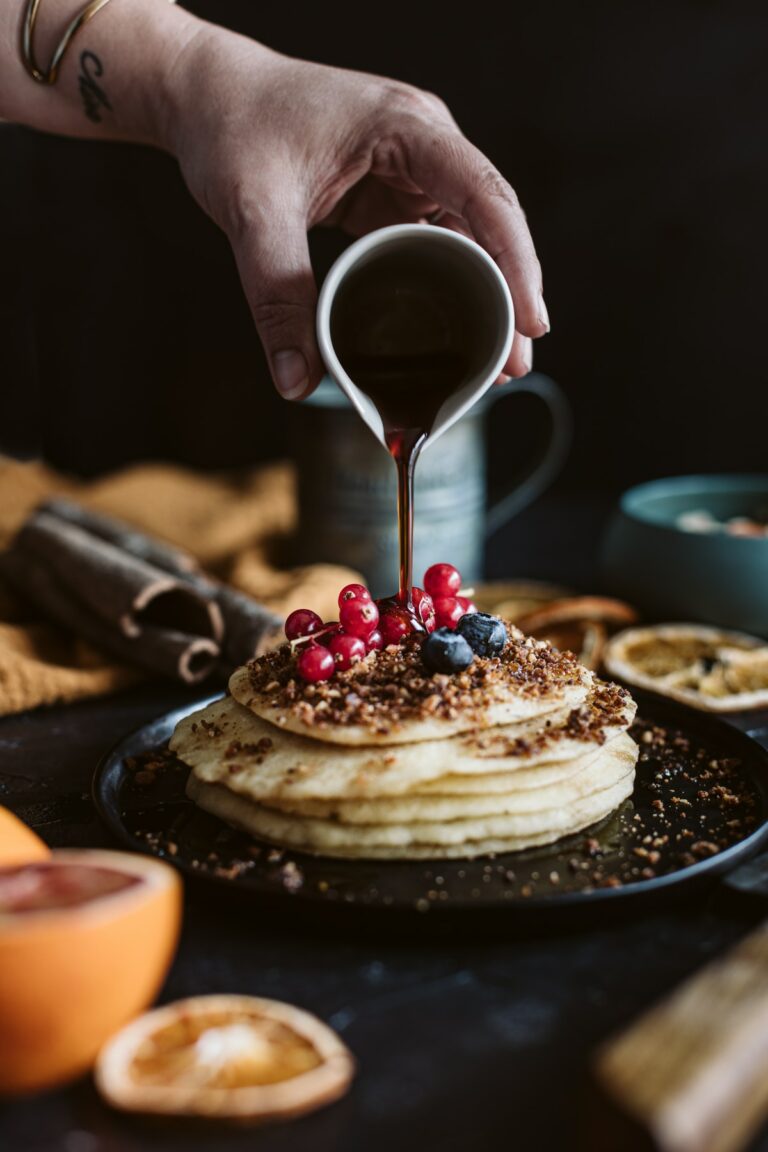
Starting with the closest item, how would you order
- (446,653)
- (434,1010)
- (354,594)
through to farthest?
(434,1010) → (446,653) → (354,594)

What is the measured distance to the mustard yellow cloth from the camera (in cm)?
208

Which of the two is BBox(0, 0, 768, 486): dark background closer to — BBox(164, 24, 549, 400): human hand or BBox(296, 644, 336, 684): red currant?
BBox(164, 24, 549, 400): human hand

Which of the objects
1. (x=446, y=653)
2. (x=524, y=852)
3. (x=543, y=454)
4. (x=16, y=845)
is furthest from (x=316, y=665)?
(x=543, y=454)

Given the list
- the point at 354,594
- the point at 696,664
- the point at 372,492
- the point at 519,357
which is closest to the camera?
the point at 354,594

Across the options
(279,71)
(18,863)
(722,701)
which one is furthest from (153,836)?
(279,71)

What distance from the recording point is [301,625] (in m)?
1.56

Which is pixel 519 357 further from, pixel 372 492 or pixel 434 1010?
pixel 434 1010

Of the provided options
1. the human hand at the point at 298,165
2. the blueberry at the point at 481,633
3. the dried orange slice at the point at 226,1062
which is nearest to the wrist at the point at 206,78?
the human hand at the point at 298,165

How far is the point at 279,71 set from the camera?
1.78 meters

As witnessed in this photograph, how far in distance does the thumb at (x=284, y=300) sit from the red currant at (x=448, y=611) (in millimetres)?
374

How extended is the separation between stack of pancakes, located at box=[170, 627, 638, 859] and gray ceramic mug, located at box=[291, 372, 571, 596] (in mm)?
1102

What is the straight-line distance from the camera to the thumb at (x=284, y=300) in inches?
63.8

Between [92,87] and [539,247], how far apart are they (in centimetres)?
185

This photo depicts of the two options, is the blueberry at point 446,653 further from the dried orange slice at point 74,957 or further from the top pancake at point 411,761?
the dried orange slice at point 74,957
